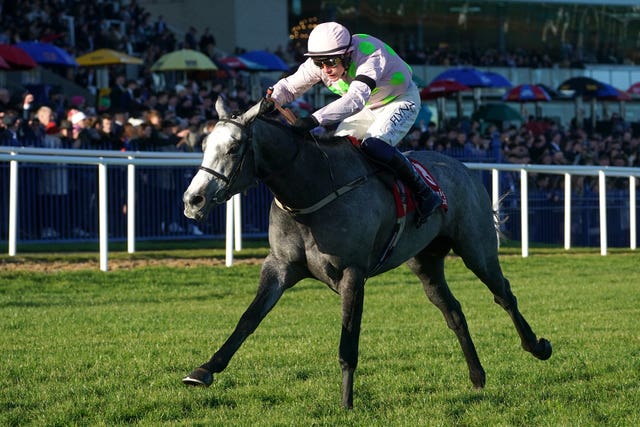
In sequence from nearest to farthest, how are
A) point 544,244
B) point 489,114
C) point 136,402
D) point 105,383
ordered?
point 136,402 < point 105,383 < point 544,244 < point 489,114

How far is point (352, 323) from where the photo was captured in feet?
20.2

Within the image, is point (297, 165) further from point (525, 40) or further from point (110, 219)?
point (525, 40)

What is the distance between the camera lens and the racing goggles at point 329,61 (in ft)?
21.9

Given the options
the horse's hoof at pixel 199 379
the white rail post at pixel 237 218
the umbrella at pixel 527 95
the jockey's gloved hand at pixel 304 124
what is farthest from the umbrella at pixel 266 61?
the horse's hoof at pixel 199 379

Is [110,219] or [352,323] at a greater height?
[352,323]

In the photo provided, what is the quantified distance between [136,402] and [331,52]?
2.22 metres

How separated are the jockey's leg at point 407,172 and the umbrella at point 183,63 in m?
15.0

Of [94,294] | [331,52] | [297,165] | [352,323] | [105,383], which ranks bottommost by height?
[94,294]

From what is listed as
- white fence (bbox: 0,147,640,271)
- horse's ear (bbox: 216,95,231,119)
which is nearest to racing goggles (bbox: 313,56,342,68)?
horse's ear (bbox: 216,95,231,119)

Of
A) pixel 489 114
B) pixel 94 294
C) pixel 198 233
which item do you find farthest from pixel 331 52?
pixel 489 114

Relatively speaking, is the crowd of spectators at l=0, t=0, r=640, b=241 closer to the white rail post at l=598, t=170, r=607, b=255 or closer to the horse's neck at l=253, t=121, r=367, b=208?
the white rail post at l=598, t=170, r=607, b=255

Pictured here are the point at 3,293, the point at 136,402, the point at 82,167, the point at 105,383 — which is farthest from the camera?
the point at 82,167

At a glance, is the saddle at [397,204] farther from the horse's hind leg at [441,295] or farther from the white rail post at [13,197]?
the white rail post at [13,197]

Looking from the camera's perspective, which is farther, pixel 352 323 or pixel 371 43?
pixel 371 43
